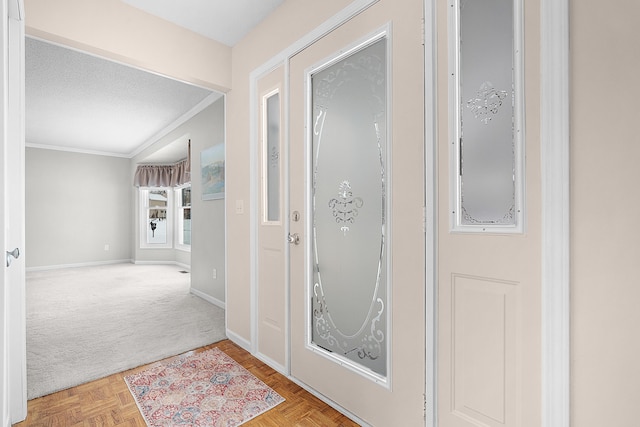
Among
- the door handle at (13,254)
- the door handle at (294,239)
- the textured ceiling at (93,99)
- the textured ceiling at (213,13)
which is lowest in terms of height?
the door handle at (13,254)

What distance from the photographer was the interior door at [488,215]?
105 cm

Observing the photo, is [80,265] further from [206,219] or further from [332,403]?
[332,403]

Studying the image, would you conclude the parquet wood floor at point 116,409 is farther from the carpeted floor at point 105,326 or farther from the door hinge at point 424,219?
the door hinge at point 424,219

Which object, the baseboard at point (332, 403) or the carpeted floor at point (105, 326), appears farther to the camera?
the carpeted floor at point (105, 326)

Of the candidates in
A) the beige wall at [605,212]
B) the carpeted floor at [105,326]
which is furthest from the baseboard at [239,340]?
the beige wall at [605,212]

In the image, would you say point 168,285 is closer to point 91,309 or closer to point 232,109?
point 91,309

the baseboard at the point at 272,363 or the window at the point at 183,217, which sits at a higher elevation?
the window at the point at 183,217

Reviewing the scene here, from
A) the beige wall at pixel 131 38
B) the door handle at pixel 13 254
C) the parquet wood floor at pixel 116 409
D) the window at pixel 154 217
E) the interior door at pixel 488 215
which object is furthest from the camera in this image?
the window at pixel 154 217

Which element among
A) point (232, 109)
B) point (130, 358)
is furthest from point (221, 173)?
point (130, 358)

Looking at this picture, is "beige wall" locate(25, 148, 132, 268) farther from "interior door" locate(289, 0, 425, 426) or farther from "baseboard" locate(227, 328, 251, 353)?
"interior door" locate(289, 0, 425, 426)

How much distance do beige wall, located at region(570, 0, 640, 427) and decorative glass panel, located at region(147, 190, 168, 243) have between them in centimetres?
760

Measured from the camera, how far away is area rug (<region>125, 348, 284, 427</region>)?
1650 millimetres

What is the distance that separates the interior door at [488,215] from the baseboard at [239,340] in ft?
5.46

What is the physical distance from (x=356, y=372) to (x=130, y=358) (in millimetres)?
1817
